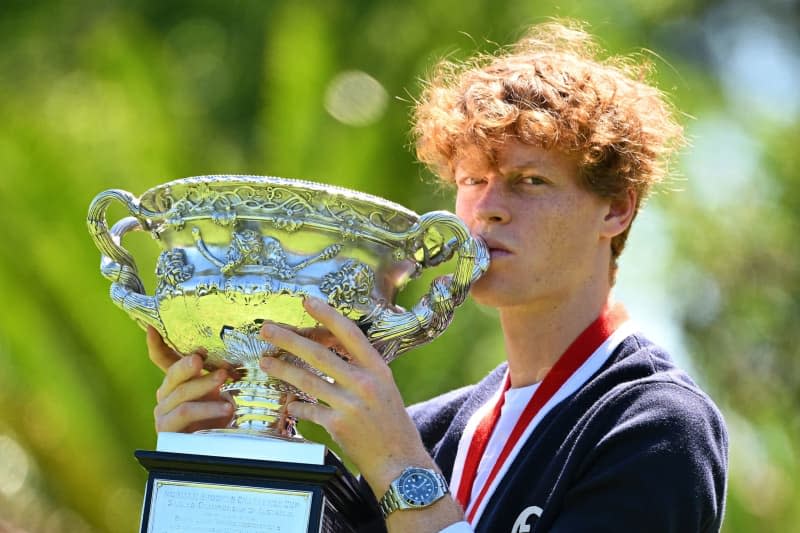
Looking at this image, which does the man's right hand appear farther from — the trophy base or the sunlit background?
the sunlit background

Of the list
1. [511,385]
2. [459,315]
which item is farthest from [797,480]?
[511,385]

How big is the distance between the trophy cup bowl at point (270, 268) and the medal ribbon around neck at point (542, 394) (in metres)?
0.35

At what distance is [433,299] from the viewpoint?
2.69 m

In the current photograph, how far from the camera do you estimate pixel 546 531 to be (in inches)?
105

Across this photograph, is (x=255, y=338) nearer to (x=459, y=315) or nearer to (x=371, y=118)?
(x=459, y=315)

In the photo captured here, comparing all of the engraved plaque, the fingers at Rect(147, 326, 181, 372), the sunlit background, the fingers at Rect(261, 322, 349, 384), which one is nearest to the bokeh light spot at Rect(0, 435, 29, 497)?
the sunlit background

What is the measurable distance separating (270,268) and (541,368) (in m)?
0.78

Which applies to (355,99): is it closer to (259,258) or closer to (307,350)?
(259,258)

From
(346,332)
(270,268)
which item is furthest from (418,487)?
(270,268)

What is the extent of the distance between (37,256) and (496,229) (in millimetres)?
3758

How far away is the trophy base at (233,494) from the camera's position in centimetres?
255

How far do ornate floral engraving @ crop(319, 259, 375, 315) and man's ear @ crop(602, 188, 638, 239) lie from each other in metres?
0.71

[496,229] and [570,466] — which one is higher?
[496,229]

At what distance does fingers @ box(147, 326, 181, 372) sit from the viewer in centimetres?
292
